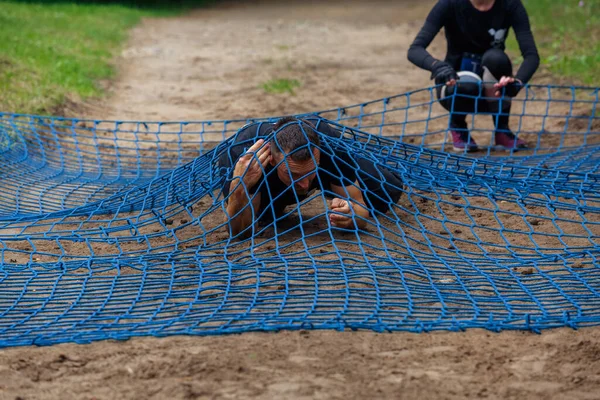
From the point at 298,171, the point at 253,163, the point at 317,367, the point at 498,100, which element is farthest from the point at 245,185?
the point at 498,100

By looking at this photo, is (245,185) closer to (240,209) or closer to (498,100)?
(240,209)

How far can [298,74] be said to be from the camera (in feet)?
28.9

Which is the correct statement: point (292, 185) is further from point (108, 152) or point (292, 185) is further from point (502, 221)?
point (108, 152)

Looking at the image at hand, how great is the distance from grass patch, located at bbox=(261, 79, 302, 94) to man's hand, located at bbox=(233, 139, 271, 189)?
3.83 metres

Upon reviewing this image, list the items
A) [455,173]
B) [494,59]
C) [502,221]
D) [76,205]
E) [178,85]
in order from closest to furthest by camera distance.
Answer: [455,173] → [502,221] → [76,205] → [494,59] → [178,85]

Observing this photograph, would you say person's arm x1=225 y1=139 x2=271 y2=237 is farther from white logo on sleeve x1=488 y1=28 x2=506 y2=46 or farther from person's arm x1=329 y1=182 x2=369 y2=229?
white logo on sleeve x1=488 y1=28 x2=506 y2=46

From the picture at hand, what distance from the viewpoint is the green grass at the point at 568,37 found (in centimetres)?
820

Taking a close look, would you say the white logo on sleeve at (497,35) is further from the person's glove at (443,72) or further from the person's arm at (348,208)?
the person's arm at (348,208)

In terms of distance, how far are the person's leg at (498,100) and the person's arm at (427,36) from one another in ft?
1.27

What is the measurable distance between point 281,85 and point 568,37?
12.7 feet

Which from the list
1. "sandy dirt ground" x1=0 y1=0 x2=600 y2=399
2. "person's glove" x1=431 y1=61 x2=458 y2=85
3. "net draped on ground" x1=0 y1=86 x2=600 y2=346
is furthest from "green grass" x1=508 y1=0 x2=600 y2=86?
"sandy dirt ground" x1=0 y1=0 x2=600 y2=399

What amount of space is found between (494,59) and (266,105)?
2.33 metres

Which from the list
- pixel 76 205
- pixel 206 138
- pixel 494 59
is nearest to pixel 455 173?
pixel 494 59

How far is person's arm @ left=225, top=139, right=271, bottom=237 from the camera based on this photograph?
403cm
